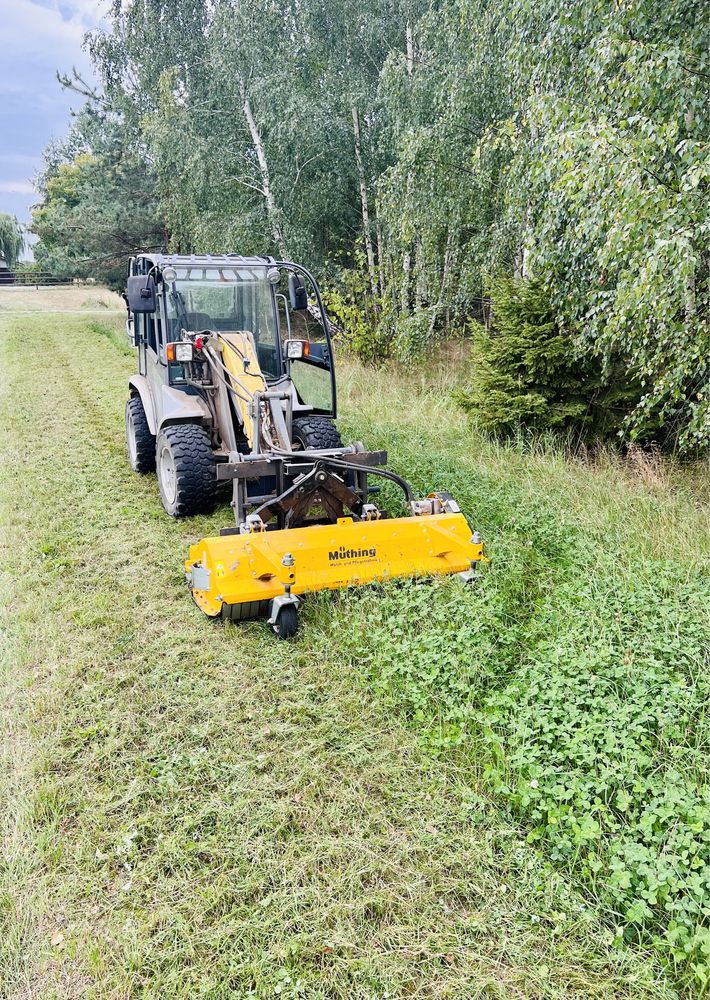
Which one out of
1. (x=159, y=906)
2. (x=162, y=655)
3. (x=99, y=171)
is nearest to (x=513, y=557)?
(x=162, y=655)

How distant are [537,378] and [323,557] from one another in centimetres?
412

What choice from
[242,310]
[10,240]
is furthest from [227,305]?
[10,240]

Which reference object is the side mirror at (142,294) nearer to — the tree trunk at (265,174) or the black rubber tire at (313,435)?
the black rubber tire at (313,435)

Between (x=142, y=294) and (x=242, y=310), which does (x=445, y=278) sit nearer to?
(x=242, y=310)

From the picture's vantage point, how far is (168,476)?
6.07m

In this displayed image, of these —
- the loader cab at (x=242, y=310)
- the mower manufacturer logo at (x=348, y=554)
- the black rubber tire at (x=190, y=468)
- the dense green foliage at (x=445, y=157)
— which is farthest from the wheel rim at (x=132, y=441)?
the dense green foliage at (x=445, y=157)

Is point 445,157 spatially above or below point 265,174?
below

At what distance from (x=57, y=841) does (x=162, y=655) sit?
1.36 metres

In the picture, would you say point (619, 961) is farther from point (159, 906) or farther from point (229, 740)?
point (229, 740)

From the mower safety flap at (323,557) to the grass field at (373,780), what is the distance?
170 millimetres

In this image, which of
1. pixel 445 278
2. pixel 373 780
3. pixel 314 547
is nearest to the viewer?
pixel 373 780

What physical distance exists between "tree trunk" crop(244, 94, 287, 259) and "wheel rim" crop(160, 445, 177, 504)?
366 inches

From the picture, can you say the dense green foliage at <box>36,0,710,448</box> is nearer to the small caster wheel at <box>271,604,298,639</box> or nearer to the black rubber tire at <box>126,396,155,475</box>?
the small caster wheel at <box>271,604,298,639</box>

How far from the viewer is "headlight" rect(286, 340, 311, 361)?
6348mm
